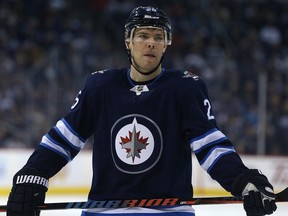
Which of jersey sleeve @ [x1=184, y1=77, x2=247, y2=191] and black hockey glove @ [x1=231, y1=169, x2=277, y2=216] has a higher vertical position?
jersey sleeve @ [x1=184, y1=77, x2=247, y2=191]

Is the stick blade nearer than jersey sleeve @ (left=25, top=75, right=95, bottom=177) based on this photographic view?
Yes

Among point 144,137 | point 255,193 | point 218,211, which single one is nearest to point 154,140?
point 144,137

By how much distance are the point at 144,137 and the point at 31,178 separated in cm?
45

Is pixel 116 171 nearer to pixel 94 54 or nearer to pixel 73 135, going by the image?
pixel 73 135

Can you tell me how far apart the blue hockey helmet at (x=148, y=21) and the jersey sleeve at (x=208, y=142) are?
248mm

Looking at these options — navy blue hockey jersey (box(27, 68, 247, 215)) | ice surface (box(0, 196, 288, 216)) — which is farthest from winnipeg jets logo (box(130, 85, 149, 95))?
ice surface (box(0, 196, 288, 216))

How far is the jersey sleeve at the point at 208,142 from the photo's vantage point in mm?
2678

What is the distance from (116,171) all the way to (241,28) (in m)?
8.21

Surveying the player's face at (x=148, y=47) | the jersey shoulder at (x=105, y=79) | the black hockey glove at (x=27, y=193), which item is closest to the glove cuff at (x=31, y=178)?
the black hockey glove at (x=27, y=193)

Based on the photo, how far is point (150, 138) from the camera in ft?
9.02

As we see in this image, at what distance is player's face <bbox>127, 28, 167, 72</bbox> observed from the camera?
2.82 m

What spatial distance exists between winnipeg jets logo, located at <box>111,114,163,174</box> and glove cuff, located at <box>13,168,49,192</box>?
28cm

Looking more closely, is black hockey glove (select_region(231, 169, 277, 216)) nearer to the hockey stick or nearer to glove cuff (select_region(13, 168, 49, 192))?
the hockey stick

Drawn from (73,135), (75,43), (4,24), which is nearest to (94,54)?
(75,43)
